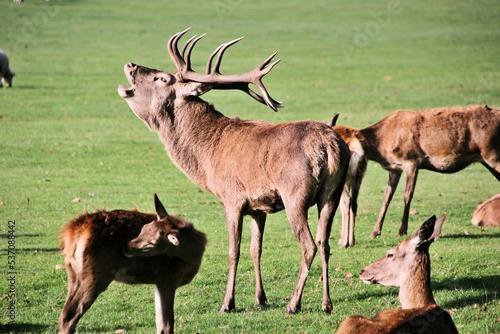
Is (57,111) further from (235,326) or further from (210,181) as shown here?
(235,326)

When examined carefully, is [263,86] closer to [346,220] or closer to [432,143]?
[346,220]

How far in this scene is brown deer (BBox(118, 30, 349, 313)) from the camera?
7.07m

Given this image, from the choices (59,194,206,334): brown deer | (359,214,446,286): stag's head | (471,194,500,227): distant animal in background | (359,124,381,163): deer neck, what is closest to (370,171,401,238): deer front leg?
(359,124,381,163): deer neck

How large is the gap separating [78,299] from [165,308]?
83cm

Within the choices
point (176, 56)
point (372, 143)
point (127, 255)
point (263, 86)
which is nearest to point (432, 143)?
point (372, 143)

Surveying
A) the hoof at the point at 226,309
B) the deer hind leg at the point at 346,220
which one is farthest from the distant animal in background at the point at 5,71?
the hoof at the point at 226,309

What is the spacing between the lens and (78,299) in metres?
5.96

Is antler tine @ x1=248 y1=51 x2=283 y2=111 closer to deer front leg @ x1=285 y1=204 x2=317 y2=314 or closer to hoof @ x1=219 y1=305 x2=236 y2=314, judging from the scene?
deer front leg @ x1=285 y1=204 x2=317 y2=314

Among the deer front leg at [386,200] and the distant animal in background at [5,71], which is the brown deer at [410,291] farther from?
the distant animal in background at [5,71]

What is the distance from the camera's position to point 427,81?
26844mm

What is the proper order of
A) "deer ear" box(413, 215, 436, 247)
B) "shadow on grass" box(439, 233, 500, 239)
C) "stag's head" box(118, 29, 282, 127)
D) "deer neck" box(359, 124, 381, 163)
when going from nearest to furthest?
"deer ear" box(413, 215, 436, 247) → "stag's head" box(118, 29, 282, 127) → "shadow on grass" box(439, 233, 500, 239) → "deer neck" box(359, 124, 381, 163)

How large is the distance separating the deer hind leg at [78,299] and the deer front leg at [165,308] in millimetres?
571

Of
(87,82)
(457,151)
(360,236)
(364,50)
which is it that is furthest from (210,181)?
(364,50)

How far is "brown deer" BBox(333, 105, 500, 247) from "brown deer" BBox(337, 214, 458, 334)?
445 centimetres
